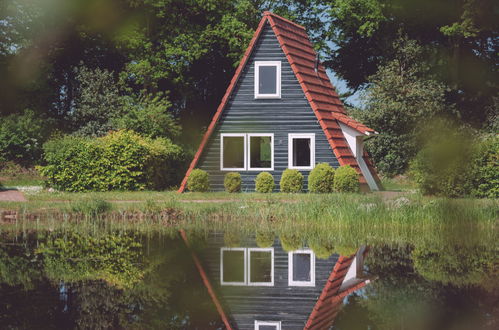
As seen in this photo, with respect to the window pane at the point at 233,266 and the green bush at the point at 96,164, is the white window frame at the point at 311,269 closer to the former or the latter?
the window pane at the point at 233,266

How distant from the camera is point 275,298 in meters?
8.59

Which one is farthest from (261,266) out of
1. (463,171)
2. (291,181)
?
(291,181)

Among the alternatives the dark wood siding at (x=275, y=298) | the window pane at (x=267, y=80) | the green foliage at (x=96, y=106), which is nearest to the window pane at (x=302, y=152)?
the window pane at (x=267, y=80)

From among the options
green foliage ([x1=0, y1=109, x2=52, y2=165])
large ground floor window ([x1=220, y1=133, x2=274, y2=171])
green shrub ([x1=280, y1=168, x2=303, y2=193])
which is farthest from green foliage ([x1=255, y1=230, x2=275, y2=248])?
green foliage ([x1=0, y1=109, x2=52, y2=165])

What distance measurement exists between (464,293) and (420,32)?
32721mm

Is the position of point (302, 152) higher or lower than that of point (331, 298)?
higher

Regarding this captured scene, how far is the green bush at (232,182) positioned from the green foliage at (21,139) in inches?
473

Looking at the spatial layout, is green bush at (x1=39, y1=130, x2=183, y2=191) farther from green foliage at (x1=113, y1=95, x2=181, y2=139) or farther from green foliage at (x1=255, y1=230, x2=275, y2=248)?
green foliage at (x1=255, y1=230, x2=275, y2=248)

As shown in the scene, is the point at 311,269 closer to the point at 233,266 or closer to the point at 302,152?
the point at 233,266

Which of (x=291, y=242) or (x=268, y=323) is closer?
(x=268, y=323)

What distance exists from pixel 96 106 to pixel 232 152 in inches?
353

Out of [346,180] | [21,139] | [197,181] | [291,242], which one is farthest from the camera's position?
[21,139]

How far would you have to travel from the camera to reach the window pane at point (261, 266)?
32.5 ft

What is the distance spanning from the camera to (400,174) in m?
35.1
